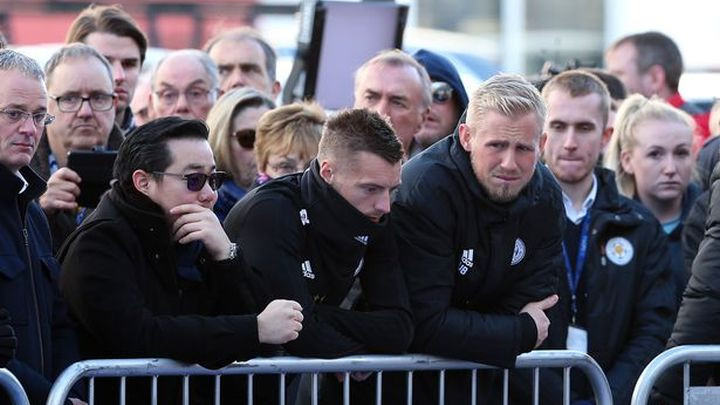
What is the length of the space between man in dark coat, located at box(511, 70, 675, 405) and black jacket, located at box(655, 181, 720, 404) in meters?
0.55

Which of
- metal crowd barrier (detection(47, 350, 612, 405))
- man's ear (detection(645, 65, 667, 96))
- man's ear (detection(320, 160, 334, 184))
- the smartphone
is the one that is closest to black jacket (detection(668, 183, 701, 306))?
metal crowd barrier (detection(47, 350, 612, 405))

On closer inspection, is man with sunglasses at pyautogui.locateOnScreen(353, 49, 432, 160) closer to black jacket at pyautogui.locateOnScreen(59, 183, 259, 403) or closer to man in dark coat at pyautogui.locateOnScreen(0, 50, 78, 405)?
black jacket at pyautogui.locateOnScreen(59, 183, 259, 403)

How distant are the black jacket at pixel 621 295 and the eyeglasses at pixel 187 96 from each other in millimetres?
2036

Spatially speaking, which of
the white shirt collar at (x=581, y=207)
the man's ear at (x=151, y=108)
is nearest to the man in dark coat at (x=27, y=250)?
the white shirt collar at (x=581, y=207)

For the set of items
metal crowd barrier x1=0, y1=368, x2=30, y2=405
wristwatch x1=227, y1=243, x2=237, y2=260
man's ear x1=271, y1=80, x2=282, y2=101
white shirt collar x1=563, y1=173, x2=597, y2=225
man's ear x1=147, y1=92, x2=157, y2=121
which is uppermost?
man's ear x1=271, y1=80, x2=282, y2=101

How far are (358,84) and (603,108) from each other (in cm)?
A: 108

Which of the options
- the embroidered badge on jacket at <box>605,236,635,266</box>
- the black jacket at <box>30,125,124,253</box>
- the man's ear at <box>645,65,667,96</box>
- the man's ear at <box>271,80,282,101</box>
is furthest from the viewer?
the man's ear at <box>645,65,667,96</box>

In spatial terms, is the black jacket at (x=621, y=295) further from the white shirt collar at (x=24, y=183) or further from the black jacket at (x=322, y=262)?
the white shirt collar at (x=24, y=183)

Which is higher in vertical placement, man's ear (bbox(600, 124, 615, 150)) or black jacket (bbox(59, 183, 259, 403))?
man's ear (bbox(600, 124, 615, 150))

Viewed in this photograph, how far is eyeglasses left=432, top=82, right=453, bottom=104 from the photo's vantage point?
Answer: 6926 millimetres

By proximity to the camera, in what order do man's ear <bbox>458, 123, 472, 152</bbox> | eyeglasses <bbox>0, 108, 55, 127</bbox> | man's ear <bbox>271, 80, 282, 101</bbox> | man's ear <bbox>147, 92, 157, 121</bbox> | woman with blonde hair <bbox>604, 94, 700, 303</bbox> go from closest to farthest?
eyeglasses <bbox>0, 108, 55, 127</bbox>, man's ear <bbox>458, 123, 472, 152</bbox>, woman with blonde hair <bbox>604, 94, 700, 303</bbox>, man's ear <bbox>147, 92, 157, 121</bbox>, man's ear <bbox>271, 80, 282, 101</bbox>

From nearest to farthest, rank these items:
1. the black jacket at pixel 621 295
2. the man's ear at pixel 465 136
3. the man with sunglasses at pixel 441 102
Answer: the man's ear at pixel 465 136
the black jacket at pixel 621 295
the man with sunglasses at pixel 441 102

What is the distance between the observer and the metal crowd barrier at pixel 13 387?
4.37m

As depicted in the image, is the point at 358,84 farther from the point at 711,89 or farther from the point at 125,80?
the point at 711,89
